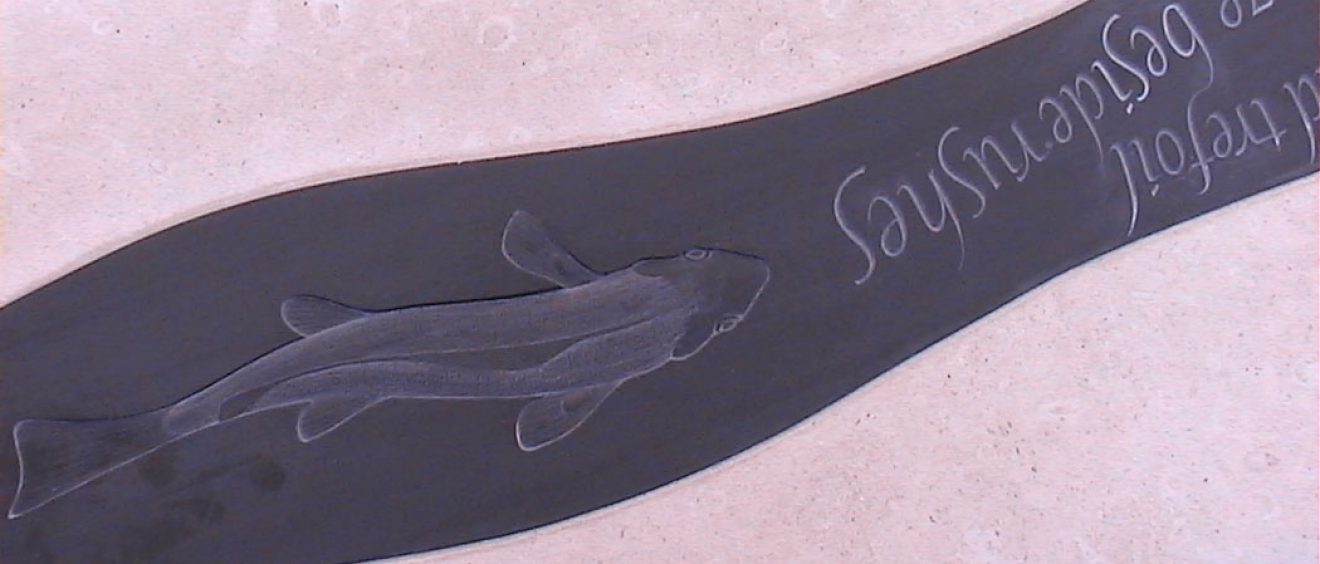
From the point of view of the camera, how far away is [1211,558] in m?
0.98

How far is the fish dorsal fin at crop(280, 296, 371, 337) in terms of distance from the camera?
0.83 meters

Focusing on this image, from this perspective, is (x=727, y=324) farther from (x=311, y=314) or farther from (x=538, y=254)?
(x=311, y=314)

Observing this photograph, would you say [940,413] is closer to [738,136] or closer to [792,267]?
[792,267]

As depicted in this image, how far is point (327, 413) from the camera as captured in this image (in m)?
0.84

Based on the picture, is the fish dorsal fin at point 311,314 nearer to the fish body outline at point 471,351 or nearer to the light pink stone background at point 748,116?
the fish body outline at point 471,351

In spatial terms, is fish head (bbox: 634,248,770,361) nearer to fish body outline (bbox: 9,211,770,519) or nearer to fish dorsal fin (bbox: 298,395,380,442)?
fish body outline (bbox: 9,211,770,519)

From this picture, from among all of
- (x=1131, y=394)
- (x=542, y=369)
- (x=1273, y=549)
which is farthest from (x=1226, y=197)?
(x=542, y=369)

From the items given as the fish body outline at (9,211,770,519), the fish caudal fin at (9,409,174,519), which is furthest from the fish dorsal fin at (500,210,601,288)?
the fish caudal fin at (9,409,174,519)

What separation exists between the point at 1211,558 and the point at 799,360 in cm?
53

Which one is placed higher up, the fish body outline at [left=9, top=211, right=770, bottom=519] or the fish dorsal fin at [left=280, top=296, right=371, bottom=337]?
Result: the fish dorsal fin at [left=280, top=296, right=371, bottom=337]

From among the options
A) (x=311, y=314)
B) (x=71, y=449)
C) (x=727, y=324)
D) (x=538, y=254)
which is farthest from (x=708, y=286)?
(x=71, y=449)

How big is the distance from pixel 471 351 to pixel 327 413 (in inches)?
5.8

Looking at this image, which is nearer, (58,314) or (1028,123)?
(58,314)

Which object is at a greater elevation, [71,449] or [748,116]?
[748,116]
